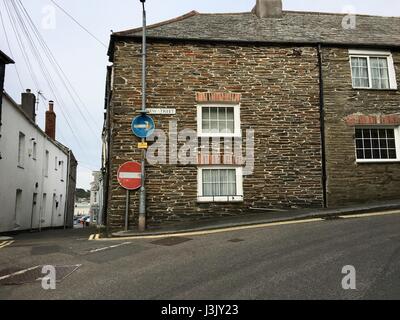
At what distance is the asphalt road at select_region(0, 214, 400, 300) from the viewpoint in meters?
5.24

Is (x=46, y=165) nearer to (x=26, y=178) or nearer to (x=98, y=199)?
(x=26, y=178)

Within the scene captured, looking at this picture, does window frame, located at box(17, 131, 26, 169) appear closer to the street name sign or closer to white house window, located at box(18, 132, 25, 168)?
white house window, located at box(18, 132, 25, 168)

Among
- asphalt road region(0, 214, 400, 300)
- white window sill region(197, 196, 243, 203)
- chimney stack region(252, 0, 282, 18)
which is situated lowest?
asphalt road region(0, 214, 400, 300)

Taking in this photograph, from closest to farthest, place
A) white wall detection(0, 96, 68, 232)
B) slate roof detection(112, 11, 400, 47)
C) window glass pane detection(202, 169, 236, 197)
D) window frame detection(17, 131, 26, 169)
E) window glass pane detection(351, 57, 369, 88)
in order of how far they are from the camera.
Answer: window glass pane detection(202, 169, 236, 197)
slate roof detection(112, 11, 400, 47)
window glass pane detection(351, 57, 369, 88)
white wall detection(0, 96, 68, 232)
window frame detection(17, 131, 26, 169)

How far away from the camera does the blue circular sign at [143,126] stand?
11945 millimetres

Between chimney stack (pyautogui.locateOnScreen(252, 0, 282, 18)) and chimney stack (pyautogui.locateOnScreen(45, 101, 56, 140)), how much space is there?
64.6 ft

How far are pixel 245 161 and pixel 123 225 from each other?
4.53 m

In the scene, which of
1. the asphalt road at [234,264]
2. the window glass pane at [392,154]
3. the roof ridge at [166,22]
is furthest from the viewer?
the window glass pane at [392,154]

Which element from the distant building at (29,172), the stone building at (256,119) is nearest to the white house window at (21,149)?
the distant building at (29,172)

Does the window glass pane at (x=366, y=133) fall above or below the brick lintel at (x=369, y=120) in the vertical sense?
below

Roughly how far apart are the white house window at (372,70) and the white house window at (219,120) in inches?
190

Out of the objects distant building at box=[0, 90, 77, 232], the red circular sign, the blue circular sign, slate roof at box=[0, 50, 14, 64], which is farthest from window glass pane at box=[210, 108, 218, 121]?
distant building at box=[0, 90, 77, 232]

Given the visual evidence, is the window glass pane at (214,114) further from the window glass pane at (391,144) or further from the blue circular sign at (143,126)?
the window glass pane at (391,144)

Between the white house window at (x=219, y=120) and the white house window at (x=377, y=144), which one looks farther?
the white house window at (x=377, y=144)
